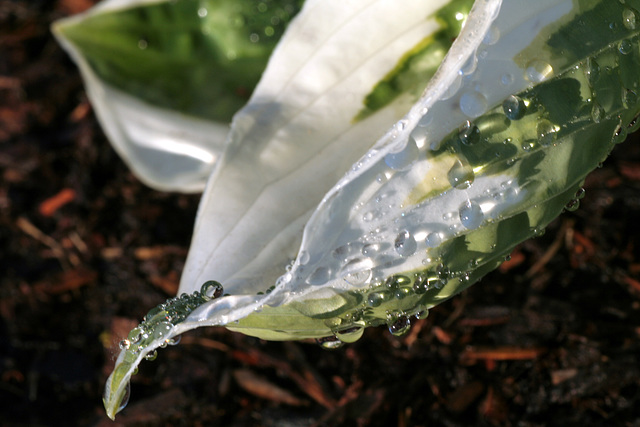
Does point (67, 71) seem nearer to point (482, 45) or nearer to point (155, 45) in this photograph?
point (155, 45)

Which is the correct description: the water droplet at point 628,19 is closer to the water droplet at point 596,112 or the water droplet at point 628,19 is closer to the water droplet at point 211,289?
the water droplet at point 596,112

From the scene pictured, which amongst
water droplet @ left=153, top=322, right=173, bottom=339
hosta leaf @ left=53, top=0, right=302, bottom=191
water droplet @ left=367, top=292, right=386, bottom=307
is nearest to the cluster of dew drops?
water droplet @ left=153, top=322, right=173, bottom=339

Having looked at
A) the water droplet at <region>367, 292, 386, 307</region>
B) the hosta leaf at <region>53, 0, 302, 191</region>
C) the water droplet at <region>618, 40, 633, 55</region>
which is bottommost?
the hosta leaf at <region>53, 0, 302, 191</region>

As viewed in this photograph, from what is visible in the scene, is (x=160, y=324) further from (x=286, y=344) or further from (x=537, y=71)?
(x=286, y=344)

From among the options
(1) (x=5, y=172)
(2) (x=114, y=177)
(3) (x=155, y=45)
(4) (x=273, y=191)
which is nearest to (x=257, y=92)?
(4) (x=273, y=191)

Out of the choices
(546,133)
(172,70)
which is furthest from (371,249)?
(172,70)

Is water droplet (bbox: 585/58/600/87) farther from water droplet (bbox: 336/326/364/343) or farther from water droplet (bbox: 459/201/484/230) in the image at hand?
water droplet (bbox: 336/326/364/343)
